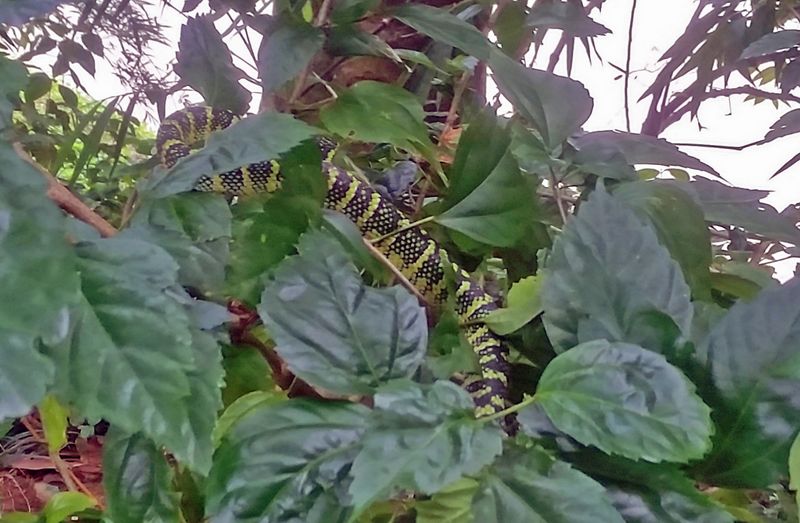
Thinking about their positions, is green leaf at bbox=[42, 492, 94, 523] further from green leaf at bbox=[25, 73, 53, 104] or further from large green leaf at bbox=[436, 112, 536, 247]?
green leaf at bbox=[25, 73, 53, 104]

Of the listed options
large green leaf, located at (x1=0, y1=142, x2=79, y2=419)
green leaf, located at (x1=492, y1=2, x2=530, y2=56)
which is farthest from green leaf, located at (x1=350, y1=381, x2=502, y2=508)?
green leaf, located at (x1=492, y1=2, x2=530, y2=56)

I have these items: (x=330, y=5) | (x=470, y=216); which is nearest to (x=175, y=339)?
(x=470, y=216)

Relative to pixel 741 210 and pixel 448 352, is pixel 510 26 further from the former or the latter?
pixel 448 352

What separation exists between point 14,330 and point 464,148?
0.35 meters

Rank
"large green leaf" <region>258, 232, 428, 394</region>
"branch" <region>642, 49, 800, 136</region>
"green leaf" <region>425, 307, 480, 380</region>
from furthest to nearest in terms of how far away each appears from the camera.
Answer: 1. "branch" <region>642, 49, 800, 136</region>
2. "green leaf" <region>425, 307, 480, 380</region>
3. "large green leaf" <region>258, 232, 428, 394</region>

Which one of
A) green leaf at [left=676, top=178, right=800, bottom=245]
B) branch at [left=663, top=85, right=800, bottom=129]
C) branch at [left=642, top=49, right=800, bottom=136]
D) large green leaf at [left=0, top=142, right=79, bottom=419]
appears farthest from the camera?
branch at [left=642, top=49, right=800, bottom=136]

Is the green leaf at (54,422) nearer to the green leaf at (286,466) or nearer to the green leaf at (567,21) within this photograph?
the green leaf at (286,466)

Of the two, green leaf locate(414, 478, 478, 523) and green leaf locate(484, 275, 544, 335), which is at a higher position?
green leaf locate(484, 275, 544, 335)

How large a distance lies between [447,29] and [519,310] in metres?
0.24

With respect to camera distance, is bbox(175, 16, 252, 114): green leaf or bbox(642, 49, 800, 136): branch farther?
bbox(642, 49, 800, 136): branch

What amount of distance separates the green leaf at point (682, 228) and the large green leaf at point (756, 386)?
0.17 metres

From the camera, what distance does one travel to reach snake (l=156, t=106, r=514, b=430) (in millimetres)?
620

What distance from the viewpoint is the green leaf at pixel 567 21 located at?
71cm

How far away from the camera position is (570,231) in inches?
14.7
